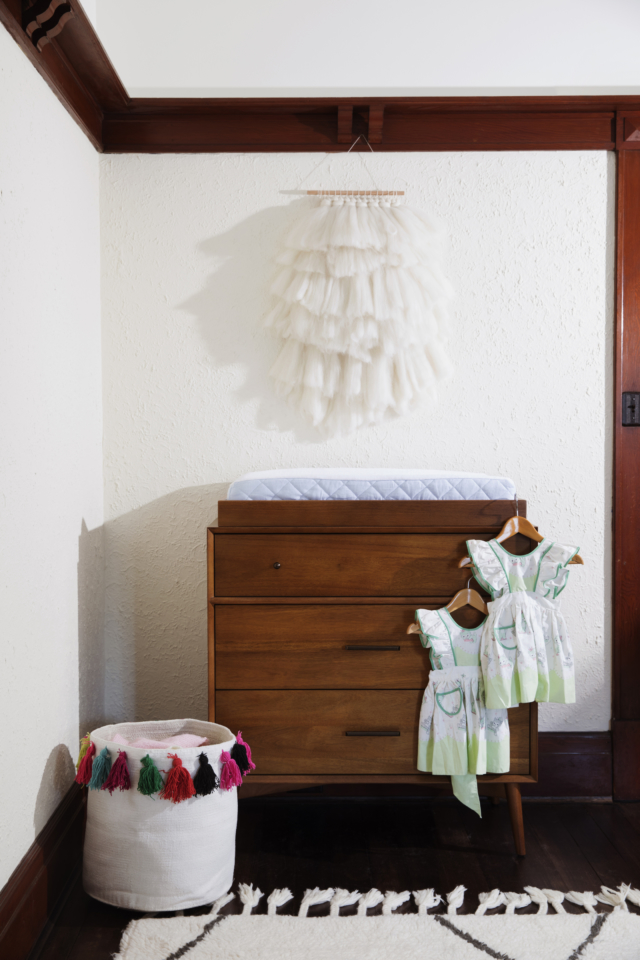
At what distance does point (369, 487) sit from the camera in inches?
72.5

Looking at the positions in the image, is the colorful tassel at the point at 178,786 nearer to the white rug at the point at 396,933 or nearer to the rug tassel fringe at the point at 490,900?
the white rug at the point at 396,933

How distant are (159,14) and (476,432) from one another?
1635 mm

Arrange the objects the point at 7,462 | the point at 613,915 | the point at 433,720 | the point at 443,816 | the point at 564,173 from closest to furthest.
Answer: the point at 7,462
the point at 613,915
the point at 433,720
the point at 443,816
the point at 564,173

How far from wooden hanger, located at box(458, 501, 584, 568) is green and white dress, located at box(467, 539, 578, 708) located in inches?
0.8

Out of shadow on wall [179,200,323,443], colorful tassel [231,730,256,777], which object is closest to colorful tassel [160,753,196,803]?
colorful tassel [231,730,256,777]

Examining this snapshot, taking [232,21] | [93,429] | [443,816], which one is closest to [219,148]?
[232,21]

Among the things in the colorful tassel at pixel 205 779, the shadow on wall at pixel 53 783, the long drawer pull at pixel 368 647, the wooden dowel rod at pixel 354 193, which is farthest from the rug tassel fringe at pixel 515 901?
the wooden dowel rod at pixel 354 193

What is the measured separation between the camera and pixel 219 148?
2176mm

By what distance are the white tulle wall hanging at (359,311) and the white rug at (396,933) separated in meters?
1.32

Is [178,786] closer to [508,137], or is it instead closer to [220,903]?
[220,903]

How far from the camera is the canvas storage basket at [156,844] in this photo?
1572 mm

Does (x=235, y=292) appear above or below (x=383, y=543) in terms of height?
above

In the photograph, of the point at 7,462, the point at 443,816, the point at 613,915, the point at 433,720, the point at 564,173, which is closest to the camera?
the point at 7,462

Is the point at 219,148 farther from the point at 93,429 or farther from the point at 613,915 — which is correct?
the point at 613,915
